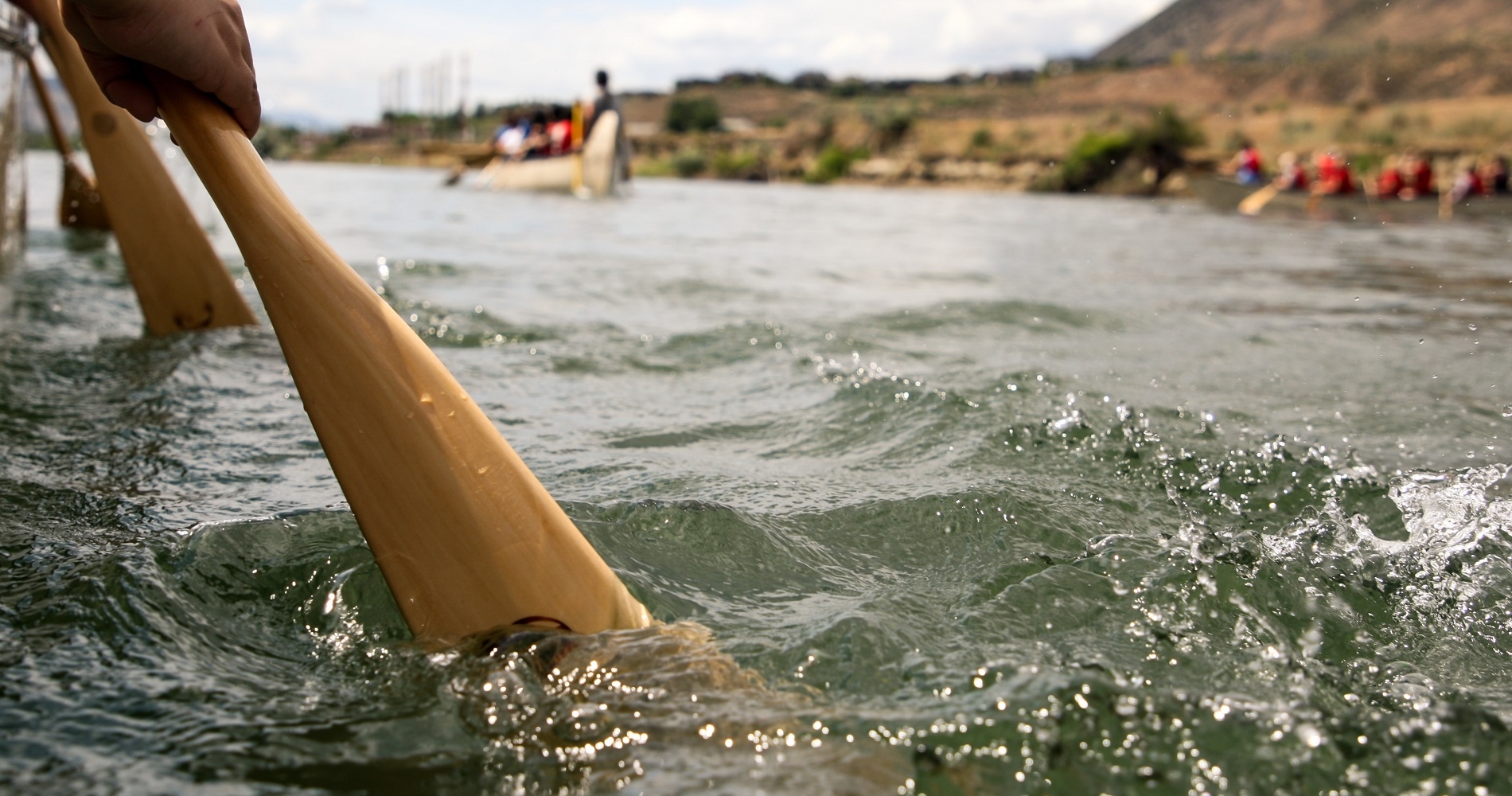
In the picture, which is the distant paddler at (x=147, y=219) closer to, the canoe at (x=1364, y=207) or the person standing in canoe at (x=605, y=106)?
the person standing in canoe at (x=605, y=106)

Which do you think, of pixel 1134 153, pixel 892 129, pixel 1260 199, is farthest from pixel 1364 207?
pixel 892 129

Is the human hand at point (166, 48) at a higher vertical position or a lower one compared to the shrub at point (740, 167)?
lower

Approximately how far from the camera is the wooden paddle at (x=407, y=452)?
1.56m

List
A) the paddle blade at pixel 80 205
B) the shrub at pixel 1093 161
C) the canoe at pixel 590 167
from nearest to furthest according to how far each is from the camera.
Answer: the paddle blade at pixel 80 205
the canoe at pixel 590 167
the shrub at pixel 1093 161

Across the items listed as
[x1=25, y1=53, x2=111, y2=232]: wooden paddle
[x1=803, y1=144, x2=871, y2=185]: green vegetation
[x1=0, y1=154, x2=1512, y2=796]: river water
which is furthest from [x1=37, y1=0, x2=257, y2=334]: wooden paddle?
[x1=803, y1=144, x2=871, y2=185]: green vegetation

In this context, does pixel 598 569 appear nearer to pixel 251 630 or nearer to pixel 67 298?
pixel 251 630

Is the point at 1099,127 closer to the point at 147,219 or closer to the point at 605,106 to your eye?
the point at 605,106

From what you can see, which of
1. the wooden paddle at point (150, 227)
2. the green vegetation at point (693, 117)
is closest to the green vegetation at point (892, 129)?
the green vegetation at point (693, 117)

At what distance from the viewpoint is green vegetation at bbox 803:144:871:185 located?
43.5 m

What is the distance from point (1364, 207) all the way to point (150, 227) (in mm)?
18829

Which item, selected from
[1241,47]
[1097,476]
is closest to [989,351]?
[1097,476]

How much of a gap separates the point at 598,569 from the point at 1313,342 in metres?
4.41

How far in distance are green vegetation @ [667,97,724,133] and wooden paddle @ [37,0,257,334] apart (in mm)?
70814

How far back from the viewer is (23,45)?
4.28m
